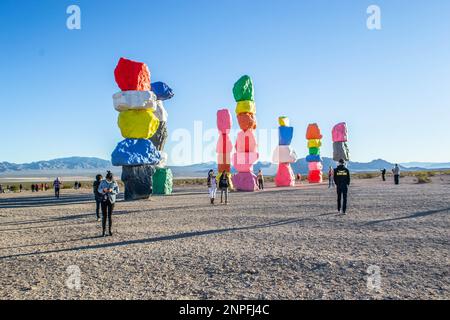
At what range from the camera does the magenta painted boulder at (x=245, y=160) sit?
2767 cm

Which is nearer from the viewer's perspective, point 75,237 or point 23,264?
point 23,264

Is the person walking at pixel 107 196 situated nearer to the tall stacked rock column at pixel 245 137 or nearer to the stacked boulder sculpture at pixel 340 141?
the tall stacked rock column at pixel 245 137

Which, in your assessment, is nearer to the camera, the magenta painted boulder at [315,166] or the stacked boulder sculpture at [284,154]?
the stacked boulder sculpture at [284,154]

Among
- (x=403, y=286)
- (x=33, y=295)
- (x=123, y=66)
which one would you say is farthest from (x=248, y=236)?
(x=123, y=66)

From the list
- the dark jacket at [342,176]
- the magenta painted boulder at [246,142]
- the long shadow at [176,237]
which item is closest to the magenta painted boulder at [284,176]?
the magenta painted boulder at [246,142]

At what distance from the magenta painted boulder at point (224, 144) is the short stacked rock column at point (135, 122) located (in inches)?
360

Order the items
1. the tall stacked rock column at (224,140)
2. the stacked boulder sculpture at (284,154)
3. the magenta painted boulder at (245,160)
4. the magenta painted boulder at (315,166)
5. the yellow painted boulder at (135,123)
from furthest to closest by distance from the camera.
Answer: the magenta painted boulder at (315,166) → the stacked boulder sculpture at (284,154) → the tall stacked rock column at (224,140) → the magenta painted boulder at (245,160) → the yellow painted boulder at (135,123)

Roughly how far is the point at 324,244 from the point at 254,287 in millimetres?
3127

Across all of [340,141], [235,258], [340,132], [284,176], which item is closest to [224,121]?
[284,176]

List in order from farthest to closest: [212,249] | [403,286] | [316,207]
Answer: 1. [316,207]
2. [212,249]
3. [403,286]

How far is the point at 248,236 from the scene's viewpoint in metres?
9.33

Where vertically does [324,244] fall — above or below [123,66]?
below

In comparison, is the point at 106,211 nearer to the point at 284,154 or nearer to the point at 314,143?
Result: the point at 284,154
